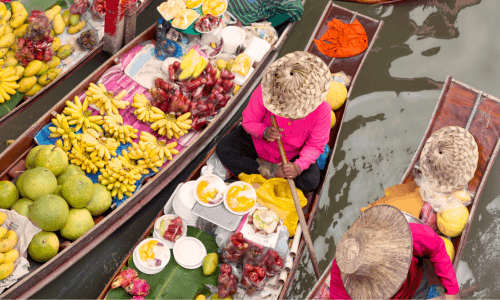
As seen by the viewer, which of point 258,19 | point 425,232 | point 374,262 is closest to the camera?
point 374,262

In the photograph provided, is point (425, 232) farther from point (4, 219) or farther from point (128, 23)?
point (128, 23)

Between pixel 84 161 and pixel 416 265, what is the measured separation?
2980 mm

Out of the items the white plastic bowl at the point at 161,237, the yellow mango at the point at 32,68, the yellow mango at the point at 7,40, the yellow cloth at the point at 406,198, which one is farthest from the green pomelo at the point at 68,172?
the yellow cloth at the point at 406,198

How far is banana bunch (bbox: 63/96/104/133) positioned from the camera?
358 cm

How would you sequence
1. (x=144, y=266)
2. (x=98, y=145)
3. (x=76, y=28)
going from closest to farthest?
(x=144, y=266) < (x=98, y=145) < (x=76, y=28)

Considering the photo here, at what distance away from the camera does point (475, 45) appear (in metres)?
5.20

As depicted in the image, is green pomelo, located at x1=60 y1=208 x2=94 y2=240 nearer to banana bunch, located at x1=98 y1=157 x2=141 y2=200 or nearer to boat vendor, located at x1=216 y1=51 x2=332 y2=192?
banana bunch, located at x1=98 y1=157 x2=141 y2=200

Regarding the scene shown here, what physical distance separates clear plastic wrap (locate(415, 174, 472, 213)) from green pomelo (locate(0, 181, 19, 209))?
3673 millimetres

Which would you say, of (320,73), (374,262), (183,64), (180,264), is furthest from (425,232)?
(183,64)

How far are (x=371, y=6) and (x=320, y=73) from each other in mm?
3486

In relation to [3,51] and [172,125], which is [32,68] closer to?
[3,51]

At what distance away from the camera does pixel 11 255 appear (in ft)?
9.55

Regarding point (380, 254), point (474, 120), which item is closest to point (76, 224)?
point (380, 254)

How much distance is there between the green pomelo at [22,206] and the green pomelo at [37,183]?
64 millimetres
